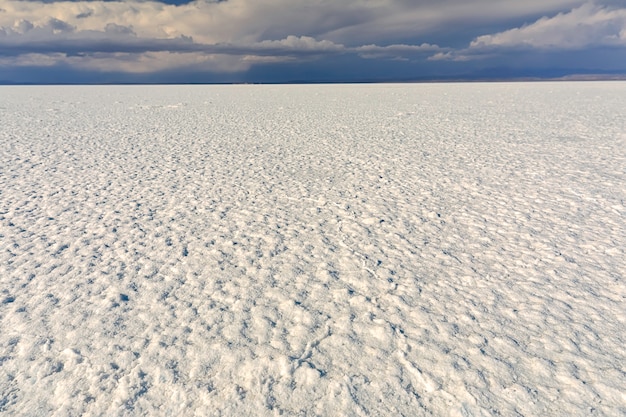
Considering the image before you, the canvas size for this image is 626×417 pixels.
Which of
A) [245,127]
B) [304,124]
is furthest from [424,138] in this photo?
[245,127]

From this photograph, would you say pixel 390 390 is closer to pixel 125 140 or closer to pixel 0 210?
pixel 0 210

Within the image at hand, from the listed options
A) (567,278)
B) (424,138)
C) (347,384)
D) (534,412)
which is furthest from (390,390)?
(424,138)

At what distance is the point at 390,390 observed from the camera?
180cm

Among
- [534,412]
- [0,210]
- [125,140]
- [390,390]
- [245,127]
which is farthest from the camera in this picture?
[245,127]

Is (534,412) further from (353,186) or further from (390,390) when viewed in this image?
(353,186)

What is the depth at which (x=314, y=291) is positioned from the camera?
265 centimetres

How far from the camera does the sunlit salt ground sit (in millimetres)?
1810

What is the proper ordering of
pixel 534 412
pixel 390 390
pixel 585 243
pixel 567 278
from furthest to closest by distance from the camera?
1. pixel 585 243
2. pixel 567 278
3. pixel 390 390
4. pixel 534 412

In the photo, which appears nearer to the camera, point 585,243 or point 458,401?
point 458,401

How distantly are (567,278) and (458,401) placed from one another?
155cm

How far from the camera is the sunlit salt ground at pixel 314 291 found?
181 centimetres

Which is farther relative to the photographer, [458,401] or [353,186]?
[353,186]

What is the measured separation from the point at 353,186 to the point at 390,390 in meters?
3.46

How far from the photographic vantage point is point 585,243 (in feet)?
10.8
